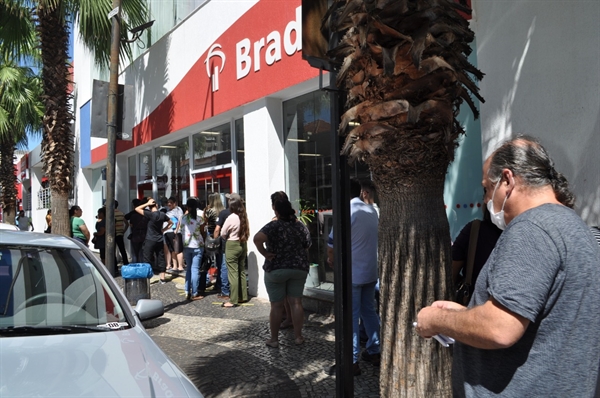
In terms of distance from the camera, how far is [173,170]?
12375 millimetres

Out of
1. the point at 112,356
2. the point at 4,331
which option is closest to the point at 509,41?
the point at 112,356

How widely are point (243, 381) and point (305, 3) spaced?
11.1 ft

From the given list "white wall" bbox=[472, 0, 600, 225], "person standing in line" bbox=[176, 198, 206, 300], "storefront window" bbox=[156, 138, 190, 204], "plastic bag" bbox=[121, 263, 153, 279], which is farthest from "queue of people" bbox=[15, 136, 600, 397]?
"storefront window" bbox=[156, 138, 190, 204]

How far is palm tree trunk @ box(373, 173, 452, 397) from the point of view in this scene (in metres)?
2.67

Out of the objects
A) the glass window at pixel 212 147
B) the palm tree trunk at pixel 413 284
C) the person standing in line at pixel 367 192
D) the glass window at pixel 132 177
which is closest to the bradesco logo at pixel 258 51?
the glass window at pixel 212 147

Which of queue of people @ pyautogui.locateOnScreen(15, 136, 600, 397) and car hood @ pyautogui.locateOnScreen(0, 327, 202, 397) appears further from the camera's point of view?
car hood @ pyautogui.locateOnScreen(0, 327, 202, 397)

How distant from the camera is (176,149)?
12.2 metres

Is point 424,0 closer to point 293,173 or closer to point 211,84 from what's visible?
point 293,173

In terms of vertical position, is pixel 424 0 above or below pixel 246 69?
below

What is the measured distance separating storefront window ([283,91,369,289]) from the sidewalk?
1228 mm

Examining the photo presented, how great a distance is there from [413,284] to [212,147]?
8307 millimetres

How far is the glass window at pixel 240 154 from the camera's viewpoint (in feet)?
30.9

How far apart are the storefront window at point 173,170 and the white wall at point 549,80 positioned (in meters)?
7.61

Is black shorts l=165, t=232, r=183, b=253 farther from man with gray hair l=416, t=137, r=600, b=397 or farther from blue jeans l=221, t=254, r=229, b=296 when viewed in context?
man with gray hair l=416, t=137, r=600, b=397
